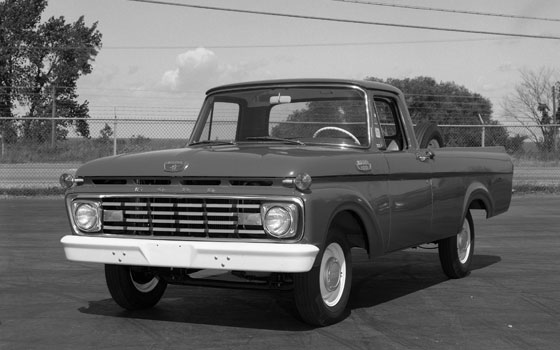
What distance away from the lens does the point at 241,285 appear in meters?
5.77

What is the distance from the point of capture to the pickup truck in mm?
5332

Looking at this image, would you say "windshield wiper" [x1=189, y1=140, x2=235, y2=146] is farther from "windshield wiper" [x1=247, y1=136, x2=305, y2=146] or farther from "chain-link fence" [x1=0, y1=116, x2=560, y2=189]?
"chain-link fence" [x1=0, y1=116, x2=560, y2=189]

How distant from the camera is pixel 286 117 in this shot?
706 cm

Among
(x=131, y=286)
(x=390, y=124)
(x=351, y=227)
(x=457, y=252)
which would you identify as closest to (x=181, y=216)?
(x=131, y=286)

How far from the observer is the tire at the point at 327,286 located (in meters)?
5.59

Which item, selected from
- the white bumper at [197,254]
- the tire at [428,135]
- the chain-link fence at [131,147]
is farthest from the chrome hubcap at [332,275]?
the chain-link fence at [131,147]

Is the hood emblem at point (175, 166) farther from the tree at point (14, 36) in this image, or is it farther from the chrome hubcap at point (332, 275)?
the tree at point (14, 36)

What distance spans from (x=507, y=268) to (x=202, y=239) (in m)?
4.50

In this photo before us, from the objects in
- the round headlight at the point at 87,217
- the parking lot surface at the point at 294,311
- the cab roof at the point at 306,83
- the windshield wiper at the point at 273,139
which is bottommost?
the parking lot surface at the point at 294,311

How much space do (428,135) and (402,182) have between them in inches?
48.9

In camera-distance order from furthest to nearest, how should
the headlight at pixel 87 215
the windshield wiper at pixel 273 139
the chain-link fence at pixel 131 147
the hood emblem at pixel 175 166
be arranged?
the chain-link fence at pixel 131 147
the windshield wiper at pixel 273 139
the headlight at pixel 87 215
the hood emblem at pixel 175 166

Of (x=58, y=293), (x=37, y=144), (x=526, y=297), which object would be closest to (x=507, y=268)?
(x=526, y=297)

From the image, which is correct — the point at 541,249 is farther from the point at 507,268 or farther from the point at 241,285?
the point at 241,285

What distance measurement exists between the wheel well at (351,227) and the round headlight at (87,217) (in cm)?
171
